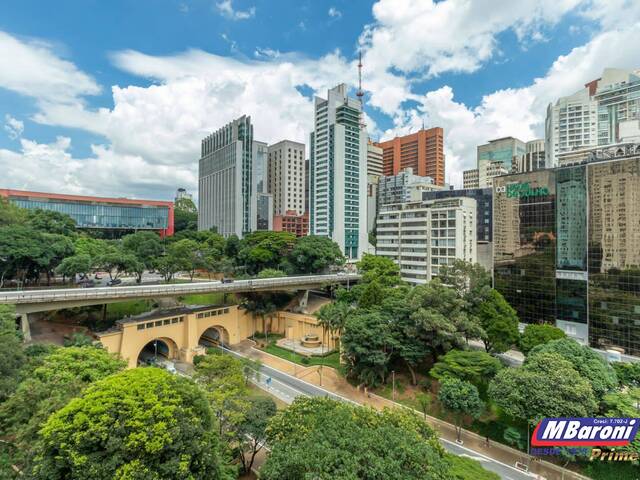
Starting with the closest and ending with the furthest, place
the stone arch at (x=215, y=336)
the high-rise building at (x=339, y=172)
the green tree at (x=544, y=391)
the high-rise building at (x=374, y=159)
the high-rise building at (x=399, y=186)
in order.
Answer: the green tree at (x=544, y=391) → the stone arch at (x=215, y=336) → the high-rise building at (x=339, y=172) → the high-rise building at (x=399, y=186) → the high-rise building at (x=374, y=159)

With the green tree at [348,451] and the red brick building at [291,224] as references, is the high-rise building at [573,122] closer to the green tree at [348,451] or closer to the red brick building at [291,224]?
the red brick building at [291,224]

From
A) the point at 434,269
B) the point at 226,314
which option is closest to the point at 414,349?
the point at 226,314

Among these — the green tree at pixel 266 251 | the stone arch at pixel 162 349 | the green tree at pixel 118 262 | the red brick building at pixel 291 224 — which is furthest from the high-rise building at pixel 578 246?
the red brick building at pixel 291 224

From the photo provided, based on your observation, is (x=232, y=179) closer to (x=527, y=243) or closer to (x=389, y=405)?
(x=527, y=243)

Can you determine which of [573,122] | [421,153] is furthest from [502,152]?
[573,122]

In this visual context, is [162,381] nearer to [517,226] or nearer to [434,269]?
[517,226]

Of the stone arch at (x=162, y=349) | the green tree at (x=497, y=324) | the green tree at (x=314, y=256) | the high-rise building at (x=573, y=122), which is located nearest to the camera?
the green tree at (x=497, y=324)

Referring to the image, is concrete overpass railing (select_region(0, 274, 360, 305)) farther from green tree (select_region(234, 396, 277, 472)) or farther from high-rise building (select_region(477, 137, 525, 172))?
high-rise building (select_region(477, 137, 525, 172))
